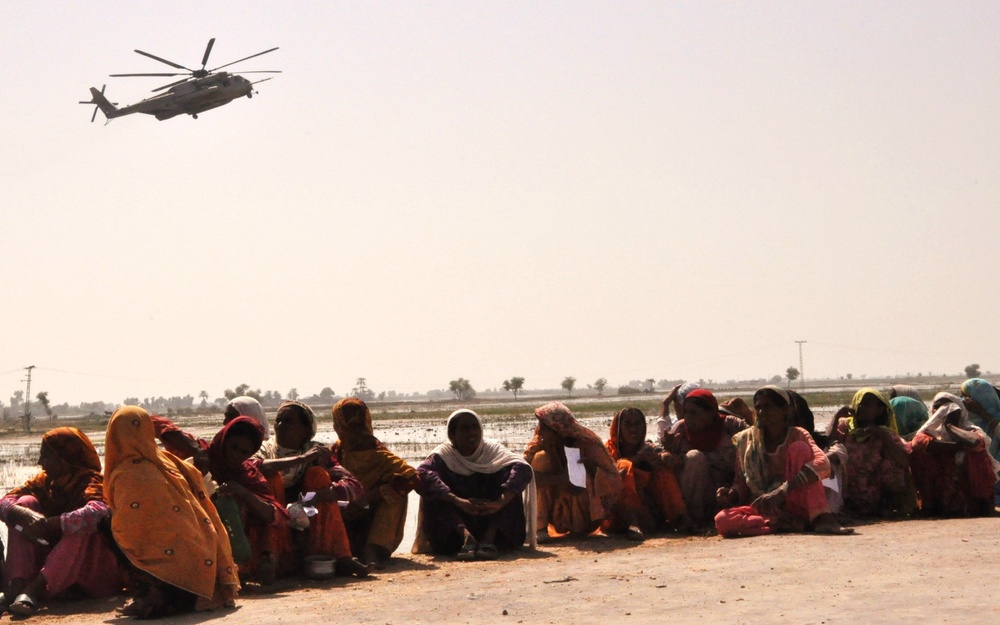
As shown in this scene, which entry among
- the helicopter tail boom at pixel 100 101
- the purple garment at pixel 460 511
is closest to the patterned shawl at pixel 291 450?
the purple garment at pixel 460 511

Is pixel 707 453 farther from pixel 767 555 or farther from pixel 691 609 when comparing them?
pixel 691 609

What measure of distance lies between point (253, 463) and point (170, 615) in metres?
1.25

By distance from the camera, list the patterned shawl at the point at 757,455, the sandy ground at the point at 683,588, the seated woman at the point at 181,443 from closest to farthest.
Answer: the sandy ground at the point at 683,588, the seated woman at the point at 181,443, the patterned shawl at the point at 757,455

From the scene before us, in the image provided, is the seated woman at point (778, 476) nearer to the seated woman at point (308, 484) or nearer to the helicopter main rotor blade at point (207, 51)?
the seated woman at point (308, 484)

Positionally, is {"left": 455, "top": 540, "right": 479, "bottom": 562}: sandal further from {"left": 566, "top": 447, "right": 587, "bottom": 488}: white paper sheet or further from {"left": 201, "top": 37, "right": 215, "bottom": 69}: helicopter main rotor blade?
{"left": 201, "top": 37, "right": 215, "bottom": 69}: helicopter main rotor blade

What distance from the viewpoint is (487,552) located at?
772cm

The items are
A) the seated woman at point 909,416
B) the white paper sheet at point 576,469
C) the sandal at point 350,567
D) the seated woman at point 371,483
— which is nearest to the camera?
the sandal at point 350,567

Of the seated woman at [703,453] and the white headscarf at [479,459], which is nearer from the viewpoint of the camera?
the white headscarf at [479,459]

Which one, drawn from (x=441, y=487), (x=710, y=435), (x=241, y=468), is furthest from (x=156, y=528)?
(x=710, y=435)

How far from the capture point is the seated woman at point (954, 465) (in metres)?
8.62

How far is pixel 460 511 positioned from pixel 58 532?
2799mm

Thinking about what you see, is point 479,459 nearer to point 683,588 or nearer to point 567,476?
point 567,476

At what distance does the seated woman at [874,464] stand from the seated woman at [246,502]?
436 cm

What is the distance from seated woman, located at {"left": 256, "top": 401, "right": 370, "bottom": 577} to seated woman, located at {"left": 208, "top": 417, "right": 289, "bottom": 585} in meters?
0.19
